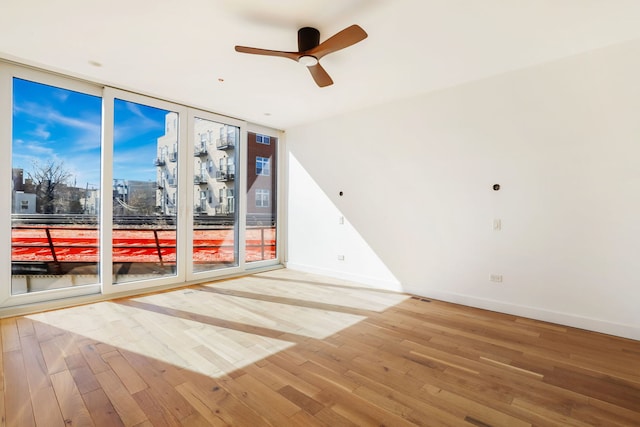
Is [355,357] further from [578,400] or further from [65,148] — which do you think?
[65,148]

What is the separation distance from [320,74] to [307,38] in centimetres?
40

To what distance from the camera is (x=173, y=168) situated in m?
4.41

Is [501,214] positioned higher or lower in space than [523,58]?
lower

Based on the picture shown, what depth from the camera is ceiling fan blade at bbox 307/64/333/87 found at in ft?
9.28

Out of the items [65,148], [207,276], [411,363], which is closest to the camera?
[411,363]

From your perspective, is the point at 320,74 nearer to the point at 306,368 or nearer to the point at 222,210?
the point at 306,368

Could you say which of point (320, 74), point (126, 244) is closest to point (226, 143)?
point (126, 244)

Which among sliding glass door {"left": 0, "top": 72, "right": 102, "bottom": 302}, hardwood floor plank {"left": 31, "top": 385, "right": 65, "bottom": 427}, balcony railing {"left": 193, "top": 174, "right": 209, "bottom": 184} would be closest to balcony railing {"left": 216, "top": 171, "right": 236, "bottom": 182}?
balcony railing {"left": 193, "top": 174, "right": 209, "bottom": 184}

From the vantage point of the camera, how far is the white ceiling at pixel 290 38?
7.61 feet

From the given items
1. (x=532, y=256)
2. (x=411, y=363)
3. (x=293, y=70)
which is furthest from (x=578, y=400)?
(x=293, y=70)

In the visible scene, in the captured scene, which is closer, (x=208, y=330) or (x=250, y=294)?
(x=208, y=330)

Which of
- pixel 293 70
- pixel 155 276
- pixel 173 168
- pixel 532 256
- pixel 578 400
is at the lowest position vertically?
pixel 578 400

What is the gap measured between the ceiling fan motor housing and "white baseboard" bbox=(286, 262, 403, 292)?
3303 millimetres

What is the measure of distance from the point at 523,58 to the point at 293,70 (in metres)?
2.44
